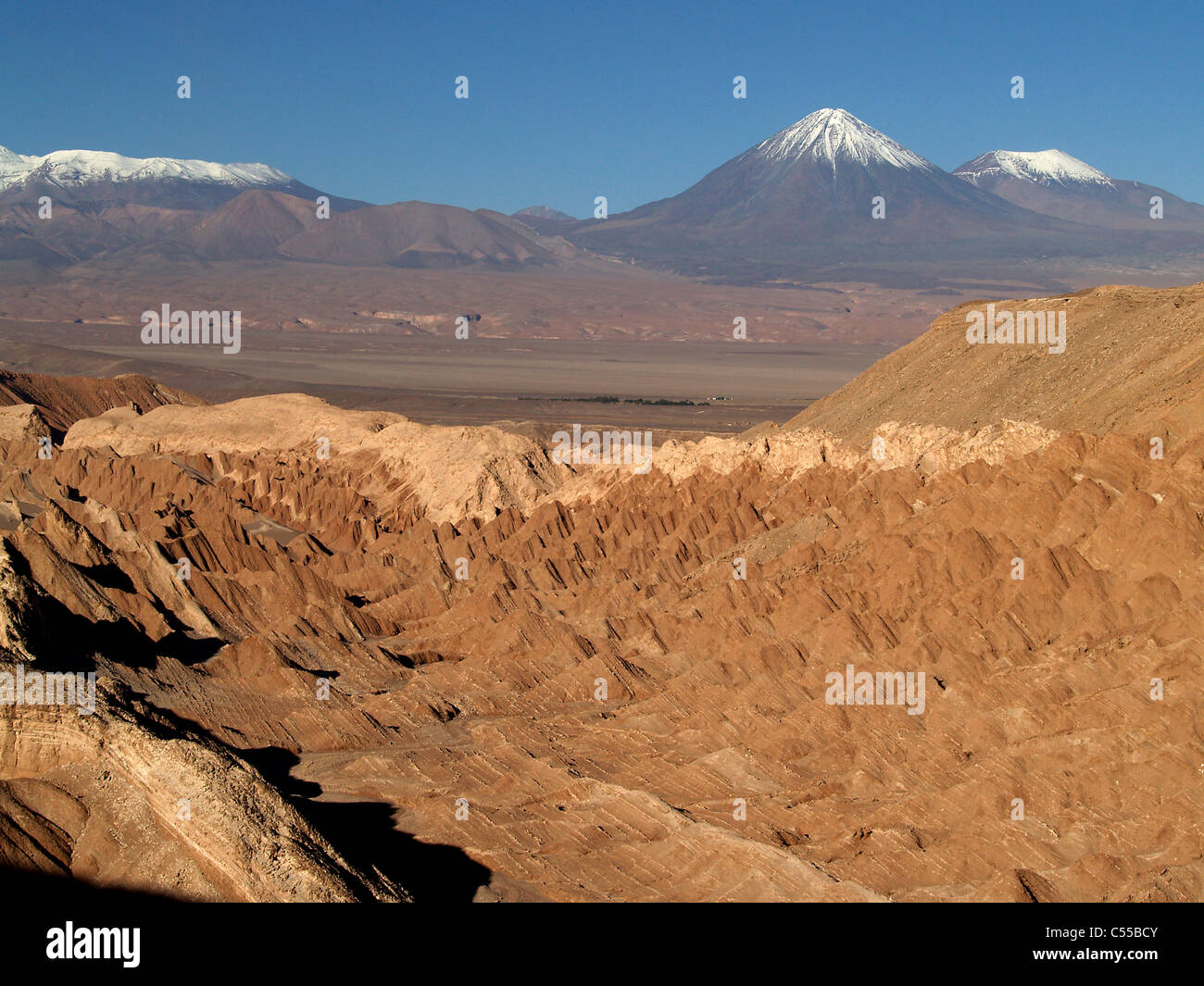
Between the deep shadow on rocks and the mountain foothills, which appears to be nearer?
the mountain foothills

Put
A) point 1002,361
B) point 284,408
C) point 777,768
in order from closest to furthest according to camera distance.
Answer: point 777,768, point 1002,361, point 284,408

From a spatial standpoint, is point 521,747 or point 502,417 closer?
point 521,747

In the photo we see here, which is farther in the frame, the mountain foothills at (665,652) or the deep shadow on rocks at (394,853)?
the deep shadow on rocks at (394,853)

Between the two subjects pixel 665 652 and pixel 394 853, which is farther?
pixel 665 652

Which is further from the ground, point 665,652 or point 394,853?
point 665,652
